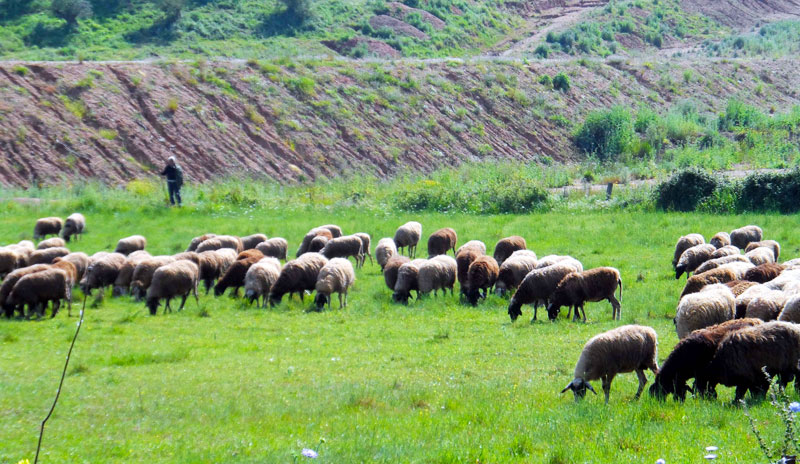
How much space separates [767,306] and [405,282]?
883cm

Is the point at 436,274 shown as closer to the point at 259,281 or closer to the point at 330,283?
→ the point at 330,283

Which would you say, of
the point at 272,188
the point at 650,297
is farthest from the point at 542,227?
the point at 272,188

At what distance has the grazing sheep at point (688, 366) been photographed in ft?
31.4

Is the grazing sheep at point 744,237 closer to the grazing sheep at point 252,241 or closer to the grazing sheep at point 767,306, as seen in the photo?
the grazing sheep at point 767,306

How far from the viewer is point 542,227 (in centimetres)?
2777

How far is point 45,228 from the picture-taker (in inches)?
1067

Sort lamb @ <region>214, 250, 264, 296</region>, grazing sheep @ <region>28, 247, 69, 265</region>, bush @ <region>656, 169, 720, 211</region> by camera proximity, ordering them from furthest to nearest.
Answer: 1. bush @ <region>656, 169, 720, 211</region>
2. grazing sheep @ <region>28, 247, 69, 265</region>
3. lamb @ <region>214, 250, 264, 296</region>

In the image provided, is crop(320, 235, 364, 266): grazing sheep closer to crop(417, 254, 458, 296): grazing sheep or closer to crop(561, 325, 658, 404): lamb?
crop(417, 254, 458, 296): grazing sheep

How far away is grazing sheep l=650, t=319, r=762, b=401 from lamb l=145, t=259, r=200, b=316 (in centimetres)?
1155

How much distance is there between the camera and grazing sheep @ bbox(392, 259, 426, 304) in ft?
61.3

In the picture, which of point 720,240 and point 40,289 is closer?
point 40,289

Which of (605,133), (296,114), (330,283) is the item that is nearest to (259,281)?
(330,283)

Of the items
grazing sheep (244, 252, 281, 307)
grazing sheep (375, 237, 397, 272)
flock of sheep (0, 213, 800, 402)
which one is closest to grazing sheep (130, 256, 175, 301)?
flock of sheep (0, 213, 800, 402)

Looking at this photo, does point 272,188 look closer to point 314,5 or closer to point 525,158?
point 525,158
